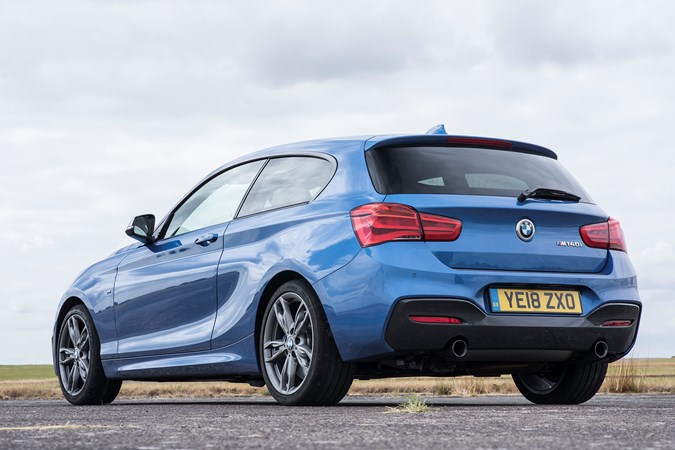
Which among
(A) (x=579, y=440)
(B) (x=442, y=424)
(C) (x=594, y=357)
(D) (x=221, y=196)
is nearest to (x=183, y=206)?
(D) (x=221, y=196)

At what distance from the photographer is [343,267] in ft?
20.0

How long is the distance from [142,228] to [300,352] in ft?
7.82

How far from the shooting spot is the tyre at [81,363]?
345 inches

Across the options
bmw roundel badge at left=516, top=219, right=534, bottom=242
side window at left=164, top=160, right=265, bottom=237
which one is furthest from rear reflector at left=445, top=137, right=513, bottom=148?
side window at left=164, top=160, right=265, bottom=237

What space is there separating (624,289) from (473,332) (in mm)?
1274

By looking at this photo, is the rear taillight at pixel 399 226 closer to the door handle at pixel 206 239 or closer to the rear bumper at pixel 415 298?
the rear bumper at pixel 415 298

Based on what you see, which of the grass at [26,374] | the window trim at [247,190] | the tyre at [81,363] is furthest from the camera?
the grass at [26,374]

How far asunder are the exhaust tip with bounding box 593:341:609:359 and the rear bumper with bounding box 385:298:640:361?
0.08 feet

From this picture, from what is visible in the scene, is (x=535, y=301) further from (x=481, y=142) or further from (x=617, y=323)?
(x=481, y=142)

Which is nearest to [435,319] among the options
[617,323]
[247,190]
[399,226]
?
[399,226]

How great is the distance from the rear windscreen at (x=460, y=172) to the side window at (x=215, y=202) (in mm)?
1365

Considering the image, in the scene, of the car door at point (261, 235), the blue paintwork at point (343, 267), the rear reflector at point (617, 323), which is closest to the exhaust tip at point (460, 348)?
the blue paintwork at point (343, 267)

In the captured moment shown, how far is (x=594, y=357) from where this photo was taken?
6508 mm

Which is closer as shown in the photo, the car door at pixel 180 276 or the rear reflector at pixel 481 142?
the rear reflector at pixel 481 142
